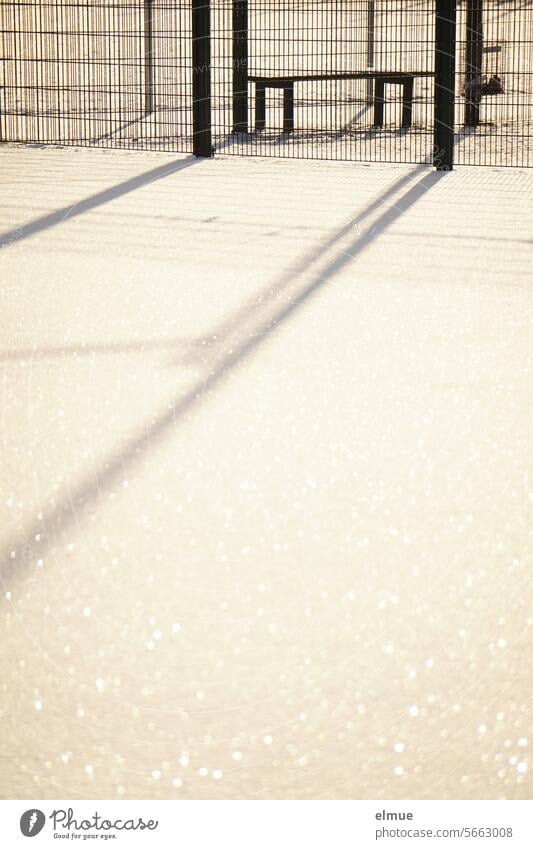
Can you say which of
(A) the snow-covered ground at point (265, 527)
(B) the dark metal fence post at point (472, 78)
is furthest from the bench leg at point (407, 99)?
(A) the snow-covered ground at point (265, 527)

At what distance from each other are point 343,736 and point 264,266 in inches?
133

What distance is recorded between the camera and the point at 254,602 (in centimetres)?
229

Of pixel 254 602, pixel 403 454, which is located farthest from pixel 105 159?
pixel 254 602

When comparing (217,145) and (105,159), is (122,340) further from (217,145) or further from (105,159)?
(217,145)

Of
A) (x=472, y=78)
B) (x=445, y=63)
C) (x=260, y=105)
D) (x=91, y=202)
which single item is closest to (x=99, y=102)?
(x=260, y=105)

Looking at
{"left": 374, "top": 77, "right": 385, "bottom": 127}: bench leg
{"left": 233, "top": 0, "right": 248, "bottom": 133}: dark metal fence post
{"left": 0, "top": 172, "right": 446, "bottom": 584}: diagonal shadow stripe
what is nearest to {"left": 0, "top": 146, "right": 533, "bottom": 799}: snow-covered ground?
{"left": 0, "top": 172, "right": 446, "bottom": 584}: diagonal shadow stripe

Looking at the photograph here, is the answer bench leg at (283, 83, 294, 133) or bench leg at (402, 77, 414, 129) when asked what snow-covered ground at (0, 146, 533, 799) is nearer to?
bench leg at (283, 83, 294, 133)

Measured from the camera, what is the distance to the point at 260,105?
35.1ft

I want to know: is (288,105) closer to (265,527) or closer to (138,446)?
(138,446)

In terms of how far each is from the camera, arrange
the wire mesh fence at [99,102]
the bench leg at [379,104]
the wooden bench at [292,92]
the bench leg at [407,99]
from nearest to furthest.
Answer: the wire mesh fence at [99,102]
the wooden bench at [292,92]
the bench leg at [407,99]
the bench leg at [379,104]

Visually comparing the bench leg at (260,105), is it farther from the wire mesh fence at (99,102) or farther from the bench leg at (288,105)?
the wire mesh fence at (99,102)

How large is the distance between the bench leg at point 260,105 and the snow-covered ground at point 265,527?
5461 mm

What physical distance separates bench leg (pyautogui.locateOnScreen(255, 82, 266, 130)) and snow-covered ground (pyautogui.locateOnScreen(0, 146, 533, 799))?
17.9ft

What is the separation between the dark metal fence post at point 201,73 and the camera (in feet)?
27.4
